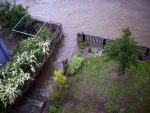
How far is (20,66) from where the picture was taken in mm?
12523

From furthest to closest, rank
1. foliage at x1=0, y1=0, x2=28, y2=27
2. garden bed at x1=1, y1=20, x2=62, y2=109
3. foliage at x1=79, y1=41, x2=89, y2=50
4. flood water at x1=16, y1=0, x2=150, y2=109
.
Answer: foliage at x1=0, y1=0, x2=28, y2=27 < flood water at x1=16, y1=0, x2=150, y2=109 < foliage at x1=79, y1=41, x2=89, y2=50 < garden bed at x1=1, y1=20, x2=62, y2=109

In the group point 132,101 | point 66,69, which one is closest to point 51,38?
point 66,69

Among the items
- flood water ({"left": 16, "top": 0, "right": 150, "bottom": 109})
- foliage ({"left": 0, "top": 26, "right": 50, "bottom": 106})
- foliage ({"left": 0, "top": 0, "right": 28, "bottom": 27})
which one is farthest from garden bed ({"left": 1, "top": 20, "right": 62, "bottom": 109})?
foliage ({"left": 0, "top": 0, "right": 28, "bottom": 27})

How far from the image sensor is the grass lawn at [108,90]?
11.7 meters

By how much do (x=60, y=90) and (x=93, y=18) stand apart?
6.77 metres

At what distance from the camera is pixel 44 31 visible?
46.3 feet

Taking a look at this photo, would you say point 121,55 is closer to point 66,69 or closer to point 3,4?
point 66,69

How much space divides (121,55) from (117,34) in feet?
16.6

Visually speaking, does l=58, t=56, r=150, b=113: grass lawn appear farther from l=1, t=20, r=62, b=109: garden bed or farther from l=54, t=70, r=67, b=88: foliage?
l=1, t=20, r=62, b=109: garden bed

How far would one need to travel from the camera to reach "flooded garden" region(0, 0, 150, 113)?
11727mm

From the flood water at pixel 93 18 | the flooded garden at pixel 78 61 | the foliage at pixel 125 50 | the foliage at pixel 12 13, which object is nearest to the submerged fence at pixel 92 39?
the flooded garden at pixel 78 61

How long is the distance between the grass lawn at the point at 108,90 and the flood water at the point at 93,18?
209 centimetres

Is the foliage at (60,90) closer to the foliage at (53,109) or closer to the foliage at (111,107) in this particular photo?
the foliage at (53,109)

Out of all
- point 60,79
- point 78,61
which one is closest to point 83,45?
point 78,61
